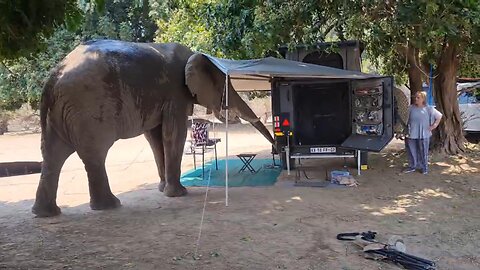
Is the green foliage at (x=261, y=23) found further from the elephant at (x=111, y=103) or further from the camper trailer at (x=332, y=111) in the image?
the elephant at (x=111, y=103)

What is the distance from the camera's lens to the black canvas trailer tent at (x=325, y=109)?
9352 millimetres

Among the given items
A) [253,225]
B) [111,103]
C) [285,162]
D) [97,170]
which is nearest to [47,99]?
[111,103]

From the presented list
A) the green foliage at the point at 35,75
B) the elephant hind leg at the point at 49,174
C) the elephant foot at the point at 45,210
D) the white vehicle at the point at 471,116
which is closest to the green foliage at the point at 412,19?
the elephant hind leg at the point at 49,174

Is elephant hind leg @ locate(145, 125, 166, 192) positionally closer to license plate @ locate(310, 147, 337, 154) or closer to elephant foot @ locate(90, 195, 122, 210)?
elephant foot @ locate(90, 195, 122, 210)

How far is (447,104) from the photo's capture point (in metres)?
12.1

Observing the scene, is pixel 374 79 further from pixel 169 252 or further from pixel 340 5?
pixel 169 252

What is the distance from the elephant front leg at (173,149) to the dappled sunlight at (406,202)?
3.19 meters

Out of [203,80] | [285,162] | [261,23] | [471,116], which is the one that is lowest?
[285,162]

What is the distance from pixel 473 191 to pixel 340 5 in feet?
12.9

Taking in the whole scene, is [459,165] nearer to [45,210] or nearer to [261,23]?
[261,23]

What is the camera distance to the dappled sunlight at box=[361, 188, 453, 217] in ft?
24.1

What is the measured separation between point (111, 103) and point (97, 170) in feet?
3.41

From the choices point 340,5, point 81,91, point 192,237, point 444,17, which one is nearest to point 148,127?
point 81,91

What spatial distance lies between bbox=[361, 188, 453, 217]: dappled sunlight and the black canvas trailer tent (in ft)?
3.66
